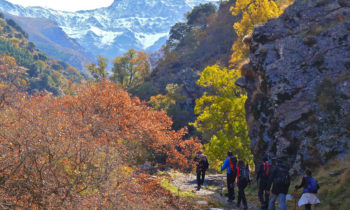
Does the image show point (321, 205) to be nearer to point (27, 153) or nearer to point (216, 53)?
point (27, 153)

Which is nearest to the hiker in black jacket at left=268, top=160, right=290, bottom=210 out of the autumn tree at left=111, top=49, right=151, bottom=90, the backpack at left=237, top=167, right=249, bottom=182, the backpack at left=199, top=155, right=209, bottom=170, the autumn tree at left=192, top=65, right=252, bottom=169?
the backpack at left=237, top=167, right=249, bottom=182

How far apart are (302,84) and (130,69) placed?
64877mm

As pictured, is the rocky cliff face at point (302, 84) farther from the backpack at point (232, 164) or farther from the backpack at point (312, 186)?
the backpack at point (312, 186)

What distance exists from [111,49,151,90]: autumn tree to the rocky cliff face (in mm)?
56210

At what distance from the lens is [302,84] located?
16.8 meters

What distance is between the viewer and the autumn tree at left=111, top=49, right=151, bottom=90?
75.9 meters

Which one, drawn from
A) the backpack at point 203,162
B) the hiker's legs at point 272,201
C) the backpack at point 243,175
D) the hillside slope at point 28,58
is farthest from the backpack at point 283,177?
the hillside slope at point 28,58

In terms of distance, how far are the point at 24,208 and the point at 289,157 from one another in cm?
1315

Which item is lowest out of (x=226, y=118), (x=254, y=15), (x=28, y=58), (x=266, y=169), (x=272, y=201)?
(x=272, y=201)

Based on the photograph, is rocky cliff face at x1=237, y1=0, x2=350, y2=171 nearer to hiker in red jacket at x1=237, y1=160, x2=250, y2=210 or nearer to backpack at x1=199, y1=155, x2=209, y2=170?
backpack at x1=199, y1=155, x2=209, y2=170

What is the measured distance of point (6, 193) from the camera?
8984 millimetres

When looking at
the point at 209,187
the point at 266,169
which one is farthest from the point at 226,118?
the point at 266,169

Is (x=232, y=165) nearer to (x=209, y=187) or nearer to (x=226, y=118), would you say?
(x=209, y=187)

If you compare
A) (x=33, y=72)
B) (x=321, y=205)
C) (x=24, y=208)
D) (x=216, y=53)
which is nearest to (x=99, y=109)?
(x=24, y=208)
